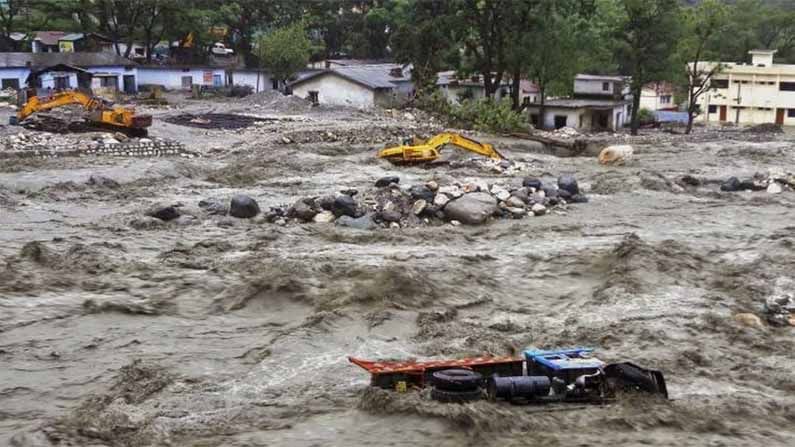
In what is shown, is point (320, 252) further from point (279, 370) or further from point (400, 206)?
point (279, 370)

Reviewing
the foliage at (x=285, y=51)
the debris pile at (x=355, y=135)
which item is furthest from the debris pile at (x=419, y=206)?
the foliage at (x=285, y=51)

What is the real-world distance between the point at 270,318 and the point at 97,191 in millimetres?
10365

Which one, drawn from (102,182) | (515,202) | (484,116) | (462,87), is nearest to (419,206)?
(515,202)

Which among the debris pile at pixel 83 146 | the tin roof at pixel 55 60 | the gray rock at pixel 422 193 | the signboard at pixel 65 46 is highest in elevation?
the signboard at pixel 65 46

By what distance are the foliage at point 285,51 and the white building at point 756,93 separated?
2268 centimetres

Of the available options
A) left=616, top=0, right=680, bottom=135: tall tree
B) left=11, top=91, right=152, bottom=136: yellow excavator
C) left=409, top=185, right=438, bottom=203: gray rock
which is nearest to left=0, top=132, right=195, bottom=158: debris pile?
left=11, top=91, right=152, bottom=136: yellow excavator

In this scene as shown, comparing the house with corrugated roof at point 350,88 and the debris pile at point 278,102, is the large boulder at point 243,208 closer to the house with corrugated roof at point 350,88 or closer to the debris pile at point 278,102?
the debris pile at point 278,102

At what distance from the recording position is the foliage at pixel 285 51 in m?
48.4

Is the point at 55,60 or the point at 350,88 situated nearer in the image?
the point at 350,88

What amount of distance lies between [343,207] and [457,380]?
31.5 ft

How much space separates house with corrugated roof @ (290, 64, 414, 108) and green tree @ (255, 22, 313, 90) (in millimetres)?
3435

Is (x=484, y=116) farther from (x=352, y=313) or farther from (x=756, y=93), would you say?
(x=352, y=313)

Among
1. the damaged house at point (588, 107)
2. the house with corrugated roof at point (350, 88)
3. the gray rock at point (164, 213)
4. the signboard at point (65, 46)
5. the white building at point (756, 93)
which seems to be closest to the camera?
the gray rock at point (164, 213)

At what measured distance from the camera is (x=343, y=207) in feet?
57.6
